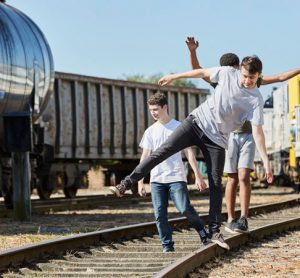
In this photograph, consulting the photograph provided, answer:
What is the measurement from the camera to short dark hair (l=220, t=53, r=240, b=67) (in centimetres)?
853

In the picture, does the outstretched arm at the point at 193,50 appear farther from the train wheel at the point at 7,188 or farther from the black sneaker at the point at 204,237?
the train wheel at the point at 7,188

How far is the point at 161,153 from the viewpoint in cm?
738

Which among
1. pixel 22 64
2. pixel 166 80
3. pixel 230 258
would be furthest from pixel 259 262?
pixel 22 64

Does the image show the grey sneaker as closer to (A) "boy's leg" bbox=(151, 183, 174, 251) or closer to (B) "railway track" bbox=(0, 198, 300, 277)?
(B) "railway track" bbox=(0, 198, 300, 277)

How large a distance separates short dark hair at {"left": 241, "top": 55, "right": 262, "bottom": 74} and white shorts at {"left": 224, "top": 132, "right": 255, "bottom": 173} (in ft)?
5.64

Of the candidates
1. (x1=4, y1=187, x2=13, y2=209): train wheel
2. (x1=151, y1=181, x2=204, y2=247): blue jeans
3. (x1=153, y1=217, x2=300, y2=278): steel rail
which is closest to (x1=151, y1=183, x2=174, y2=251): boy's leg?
(x1=151, y1=181, x2=204, y2=247): blue jeans

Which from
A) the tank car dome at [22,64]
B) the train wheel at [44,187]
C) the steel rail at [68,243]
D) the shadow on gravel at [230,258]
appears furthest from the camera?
the train wheel at [44,187]

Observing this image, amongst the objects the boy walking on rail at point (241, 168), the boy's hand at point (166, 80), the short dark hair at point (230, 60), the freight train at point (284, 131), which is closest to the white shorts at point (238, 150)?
the boy walking on rail at point (241, 168)

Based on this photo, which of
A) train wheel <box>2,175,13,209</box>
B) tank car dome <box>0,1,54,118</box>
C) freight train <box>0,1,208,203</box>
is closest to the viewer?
tank car dome <box>0,1,54,118</box>

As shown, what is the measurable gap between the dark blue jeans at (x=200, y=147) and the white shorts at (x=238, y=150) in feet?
4.74

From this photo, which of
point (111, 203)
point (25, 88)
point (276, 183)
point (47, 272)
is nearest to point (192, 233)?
point (47, 272)

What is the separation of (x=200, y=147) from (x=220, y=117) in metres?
0.30

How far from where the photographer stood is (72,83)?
24656 millimetres

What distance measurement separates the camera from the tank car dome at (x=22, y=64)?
1456cm
